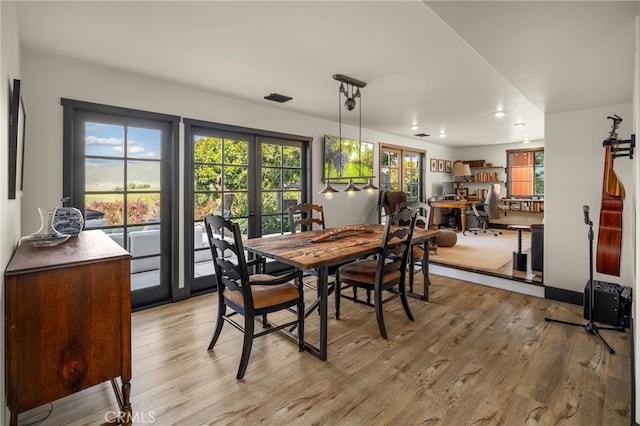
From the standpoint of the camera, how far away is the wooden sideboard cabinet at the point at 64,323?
139 centimetres

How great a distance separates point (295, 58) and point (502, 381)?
9.00ft

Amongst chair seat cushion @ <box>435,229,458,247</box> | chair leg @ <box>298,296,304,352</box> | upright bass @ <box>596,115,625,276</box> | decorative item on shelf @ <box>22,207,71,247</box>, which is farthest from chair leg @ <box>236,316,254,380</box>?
chair seat cushion @ <box>435,229,458,247</box>

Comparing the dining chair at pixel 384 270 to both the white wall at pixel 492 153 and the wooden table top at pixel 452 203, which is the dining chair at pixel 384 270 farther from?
the white wall at pixel 492 153

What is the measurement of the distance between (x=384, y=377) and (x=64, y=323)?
1795mm

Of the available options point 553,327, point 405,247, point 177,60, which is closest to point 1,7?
point 177,60

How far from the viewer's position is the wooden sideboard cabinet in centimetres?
139

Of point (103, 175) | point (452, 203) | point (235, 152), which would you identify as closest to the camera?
point (103, 175)

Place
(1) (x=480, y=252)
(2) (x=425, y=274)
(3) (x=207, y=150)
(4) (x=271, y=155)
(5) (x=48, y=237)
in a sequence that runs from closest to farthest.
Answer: (5) (x=48, y=237), (2) (x=425, y=274), (3) (x=207, y=150), (4) (x=271, y=155), (1) (x=480, y=252)

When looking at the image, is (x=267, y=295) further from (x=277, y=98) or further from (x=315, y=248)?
(x=277, y=98)

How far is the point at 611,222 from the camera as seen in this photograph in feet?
7.73

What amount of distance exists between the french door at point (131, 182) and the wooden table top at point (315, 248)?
1267 mm

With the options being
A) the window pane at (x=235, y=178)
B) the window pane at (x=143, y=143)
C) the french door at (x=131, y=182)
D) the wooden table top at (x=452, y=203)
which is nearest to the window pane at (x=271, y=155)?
the window pane at (x=235, y=178)

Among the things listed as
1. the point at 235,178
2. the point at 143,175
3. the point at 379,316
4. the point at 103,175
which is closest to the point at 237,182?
the point at 235,178

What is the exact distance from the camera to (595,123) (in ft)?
10.1
